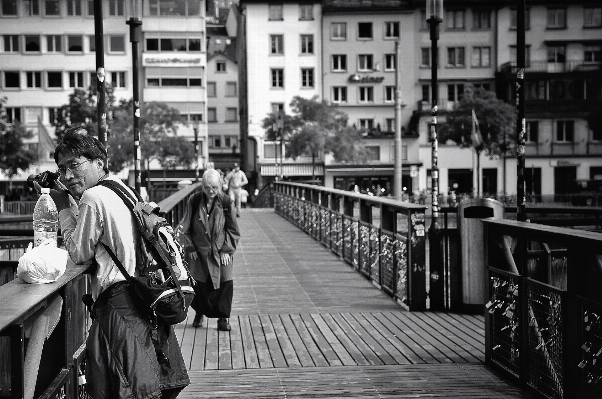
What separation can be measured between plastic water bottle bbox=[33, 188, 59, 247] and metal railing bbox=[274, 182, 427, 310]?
7.01 meters

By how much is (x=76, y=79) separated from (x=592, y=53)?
40098 mm

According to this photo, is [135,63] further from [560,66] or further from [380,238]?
[560,66]

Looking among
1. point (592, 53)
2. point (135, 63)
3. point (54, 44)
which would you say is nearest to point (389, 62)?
point (592, 53)

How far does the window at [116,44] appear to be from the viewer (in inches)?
3187

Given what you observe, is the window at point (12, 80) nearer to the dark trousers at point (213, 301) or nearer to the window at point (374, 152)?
the window at point (374, 152)

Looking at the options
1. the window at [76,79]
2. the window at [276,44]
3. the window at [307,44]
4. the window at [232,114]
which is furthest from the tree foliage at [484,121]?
the window at [232,114]

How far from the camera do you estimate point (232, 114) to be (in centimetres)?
10138

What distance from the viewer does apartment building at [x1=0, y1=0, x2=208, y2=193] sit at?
265 feet

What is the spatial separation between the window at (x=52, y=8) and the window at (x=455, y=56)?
3045 cm

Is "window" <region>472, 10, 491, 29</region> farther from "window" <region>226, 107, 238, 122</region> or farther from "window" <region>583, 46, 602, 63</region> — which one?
"window" <region>226, 107, 238, 122</region>

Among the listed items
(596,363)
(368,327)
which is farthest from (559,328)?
(368,327)

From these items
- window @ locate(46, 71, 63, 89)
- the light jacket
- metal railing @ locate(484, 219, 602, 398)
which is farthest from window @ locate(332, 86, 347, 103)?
metal railing @ locate(484, 219, 602, 398)

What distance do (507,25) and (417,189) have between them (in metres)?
14.8

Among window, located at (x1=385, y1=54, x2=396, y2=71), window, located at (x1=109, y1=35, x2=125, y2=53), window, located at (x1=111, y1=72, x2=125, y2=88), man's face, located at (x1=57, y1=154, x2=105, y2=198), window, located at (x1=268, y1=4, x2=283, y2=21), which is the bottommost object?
man's face, located at (x1=57, y1=154, x2=105, y2=198)
